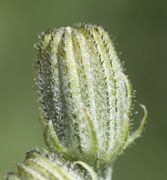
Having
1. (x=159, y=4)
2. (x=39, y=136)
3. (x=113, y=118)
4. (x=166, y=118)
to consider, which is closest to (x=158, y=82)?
(x=166, y=118)

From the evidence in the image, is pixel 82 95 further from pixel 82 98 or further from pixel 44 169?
pixel 44 169

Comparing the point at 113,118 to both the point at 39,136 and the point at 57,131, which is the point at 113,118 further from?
the point at 39,136

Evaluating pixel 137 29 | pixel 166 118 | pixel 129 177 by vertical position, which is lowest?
pixel 129 177

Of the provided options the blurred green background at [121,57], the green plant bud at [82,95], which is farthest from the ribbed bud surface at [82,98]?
the blurred green background at [121,57]

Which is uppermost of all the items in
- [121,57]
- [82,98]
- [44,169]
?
[121,57]

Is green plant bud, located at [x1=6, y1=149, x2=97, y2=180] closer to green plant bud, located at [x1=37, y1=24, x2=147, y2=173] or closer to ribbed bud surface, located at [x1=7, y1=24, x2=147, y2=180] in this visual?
ribbed bud surface, located at [x1=7, y1=24, x2=147, y2=180]

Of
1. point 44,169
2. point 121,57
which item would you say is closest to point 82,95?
point 44,169

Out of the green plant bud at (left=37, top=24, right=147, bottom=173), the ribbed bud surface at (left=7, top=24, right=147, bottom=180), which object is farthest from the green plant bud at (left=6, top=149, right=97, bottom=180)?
the green plant bud at (left=37, top=24, right=147, bottom=173)
